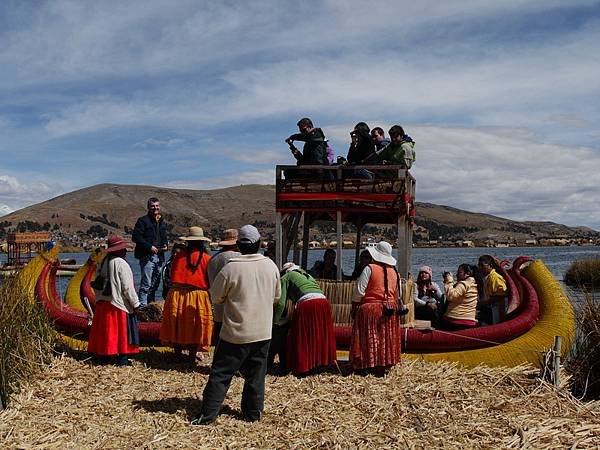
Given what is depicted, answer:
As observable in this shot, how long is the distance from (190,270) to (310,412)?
8.68 feet

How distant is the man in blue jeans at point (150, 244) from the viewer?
10.5 metres

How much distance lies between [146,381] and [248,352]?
2168mm

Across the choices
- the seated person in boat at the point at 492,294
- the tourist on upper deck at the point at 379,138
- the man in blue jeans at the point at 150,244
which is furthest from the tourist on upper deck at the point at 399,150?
the man in blue jeans at the point at 150,244

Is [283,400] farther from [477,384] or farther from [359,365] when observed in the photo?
[477,384]

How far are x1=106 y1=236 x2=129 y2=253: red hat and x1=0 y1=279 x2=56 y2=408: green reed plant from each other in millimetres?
1232

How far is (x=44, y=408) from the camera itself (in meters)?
7.03

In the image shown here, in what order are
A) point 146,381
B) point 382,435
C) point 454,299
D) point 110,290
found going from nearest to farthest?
point 382,435, point 146,381, point 110,290, point 454,299

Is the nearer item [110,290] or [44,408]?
[44,408]

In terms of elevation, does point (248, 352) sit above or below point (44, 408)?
above

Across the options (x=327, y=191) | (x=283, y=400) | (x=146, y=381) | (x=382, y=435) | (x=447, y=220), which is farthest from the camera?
(x=447, y=220)

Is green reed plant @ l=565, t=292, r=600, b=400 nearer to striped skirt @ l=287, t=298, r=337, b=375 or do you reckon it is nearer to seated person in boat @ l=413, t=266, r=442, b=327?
seated person in boat @ l=413, t=266, r=442, b=327

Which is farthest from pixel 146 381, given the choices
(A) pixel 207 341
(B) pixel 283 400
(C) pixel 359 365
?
(C) pixel 359 365

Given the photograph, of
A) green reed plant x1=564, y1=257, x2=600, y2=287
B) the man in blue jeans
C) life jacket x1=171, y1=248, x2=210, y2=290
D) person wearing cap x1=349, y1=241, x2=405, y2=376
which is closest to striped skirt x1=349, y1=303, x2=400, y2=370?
person wearing cap x1=349, y1=241, x2=405, y2=376

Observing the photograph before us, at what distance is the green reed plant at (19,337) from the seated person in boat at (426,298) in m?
5.65
